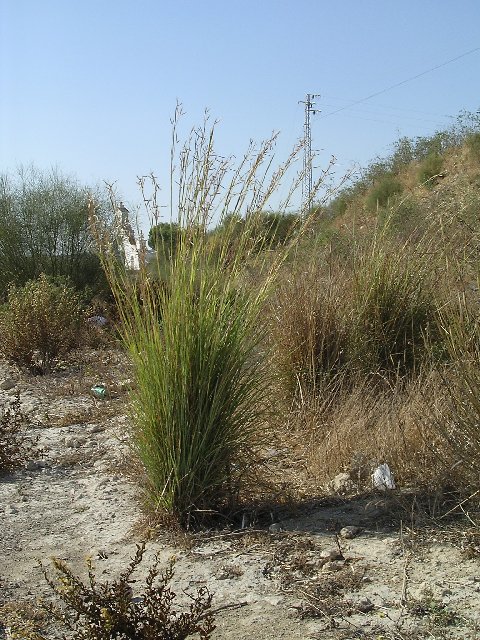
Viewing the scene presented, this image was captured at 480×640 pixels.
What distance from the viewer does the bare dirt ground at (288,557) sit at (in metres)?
3.19

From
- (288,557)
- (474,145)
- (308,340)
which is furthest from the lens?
(474,145)

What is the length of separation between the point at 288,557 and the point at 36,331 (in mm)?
6582

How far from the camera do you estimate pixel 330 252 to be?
690cm

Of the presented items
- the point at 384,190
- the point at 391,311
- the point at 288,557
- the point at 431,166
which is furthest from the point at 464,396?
the point at 431,166

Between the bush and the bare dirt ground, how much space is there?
431cm

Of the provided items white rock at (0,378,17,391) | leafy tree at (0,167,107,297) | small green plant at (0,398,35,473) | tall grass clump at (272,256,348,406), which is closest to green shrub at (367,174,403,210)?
leafy tree at (0,167,107,297)

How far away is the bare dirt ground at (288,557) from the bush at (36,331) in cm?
431

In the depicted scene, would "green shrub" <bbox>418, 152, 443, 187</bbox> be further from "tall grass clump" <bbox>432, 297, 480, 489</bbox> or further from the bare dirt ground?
"tall grass clump" <bbox>432, 297, 480, 489</bbox>

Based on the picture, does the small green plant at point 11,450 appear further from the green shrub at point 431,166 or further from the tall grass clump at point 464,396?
the green shrub at point 431,166

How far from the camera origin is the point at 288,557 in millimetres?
3875

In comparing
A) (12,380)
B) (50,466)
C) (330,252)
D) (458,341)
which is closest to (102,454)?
(50,466)

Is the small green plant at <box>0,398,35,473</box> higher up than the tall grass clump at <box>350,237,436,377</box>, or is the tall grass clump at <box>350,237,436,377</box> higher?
the tall grass clump at <box>350,237,436,377</box>

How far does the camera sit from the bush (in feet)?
32.1

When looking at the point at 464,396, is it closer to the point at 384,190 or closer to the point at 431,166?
the point at 384,190
